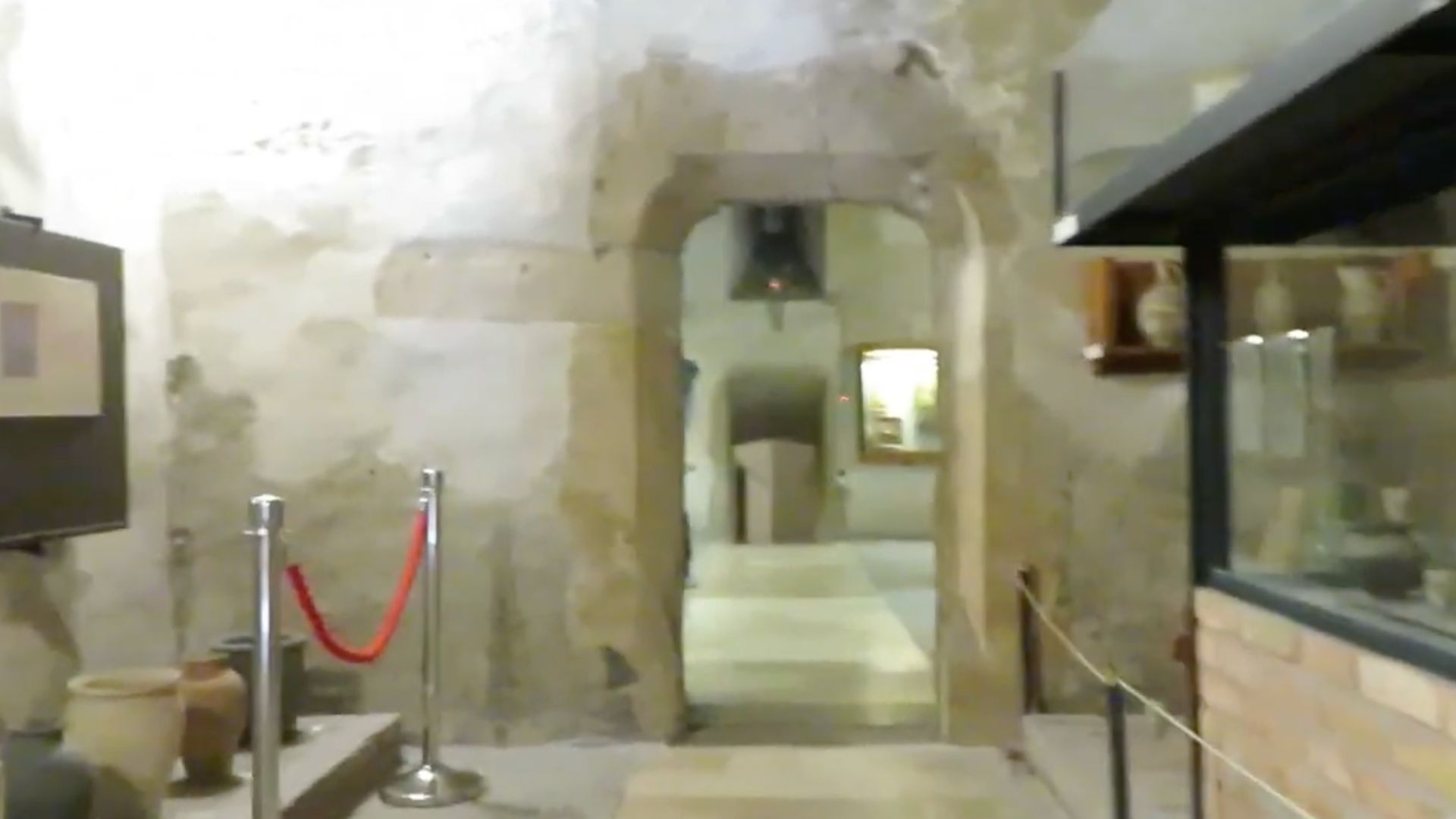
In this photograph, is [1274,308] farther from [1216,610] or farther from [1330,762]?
[1330,762]

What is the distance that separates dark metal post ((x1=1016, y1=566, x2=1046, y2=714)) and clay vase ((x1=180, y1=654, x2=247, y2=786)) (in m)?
2.61

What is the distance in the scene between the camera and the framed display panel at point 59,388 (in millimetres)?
3758

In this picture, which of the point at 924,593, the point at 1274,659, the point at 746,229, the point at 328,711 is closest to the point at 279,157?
the point at 328,711

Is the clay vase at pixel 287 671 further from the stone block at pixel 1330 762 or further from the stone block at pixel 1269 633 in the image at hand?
the stone block at pixel 1330 762

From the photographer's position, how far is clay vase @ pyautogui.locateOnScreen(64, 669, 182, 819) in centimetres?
343

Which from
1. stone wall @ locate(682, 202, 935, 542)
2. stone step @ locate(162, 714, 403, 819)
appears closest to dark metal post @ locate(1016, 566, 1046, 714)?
stone step @ locate(162, 714, 403, 819)

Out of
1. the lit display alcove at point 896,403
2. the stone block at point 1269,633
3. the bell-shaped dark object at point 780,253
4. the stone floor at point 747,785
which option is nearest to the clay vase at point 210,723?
the stone floor at point 747,785

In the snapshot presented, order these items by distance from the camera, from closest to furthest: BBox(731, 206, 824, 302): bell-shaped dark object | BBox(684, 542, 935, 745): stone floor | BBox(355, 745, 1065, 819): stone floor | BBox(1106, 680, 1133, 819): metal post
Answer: BBox(1106, 680, 1133, 819): metal post < BBox(355, 745, 1065, 819): stone floor < BBox(684, 542, 935, 745): stone floor < BBox(731, 206, 824, 302): bell-shaped dark object

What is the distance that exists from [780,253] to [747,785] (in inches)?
329

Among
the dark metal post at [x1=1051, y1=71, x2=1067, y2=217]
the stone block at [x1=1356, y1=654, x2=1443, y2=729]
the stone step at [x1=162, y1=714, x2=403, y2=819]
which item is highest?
the dark metal post at [x1=1051, y1=71, x2=1067, y2=217]

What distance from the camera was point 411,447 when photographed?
16.6ft

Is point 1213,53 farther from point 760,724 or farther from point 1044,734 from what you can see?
point 760,724

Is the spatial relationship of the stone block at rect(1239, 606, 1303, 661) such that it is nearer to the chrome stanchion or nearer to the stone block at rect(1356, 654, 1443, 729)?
the stone block at rect(1356, 654, 1443, 729)

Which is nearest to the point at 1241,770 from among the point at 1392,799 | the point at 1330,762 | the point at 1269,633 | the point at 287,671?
the point at 1392,799
